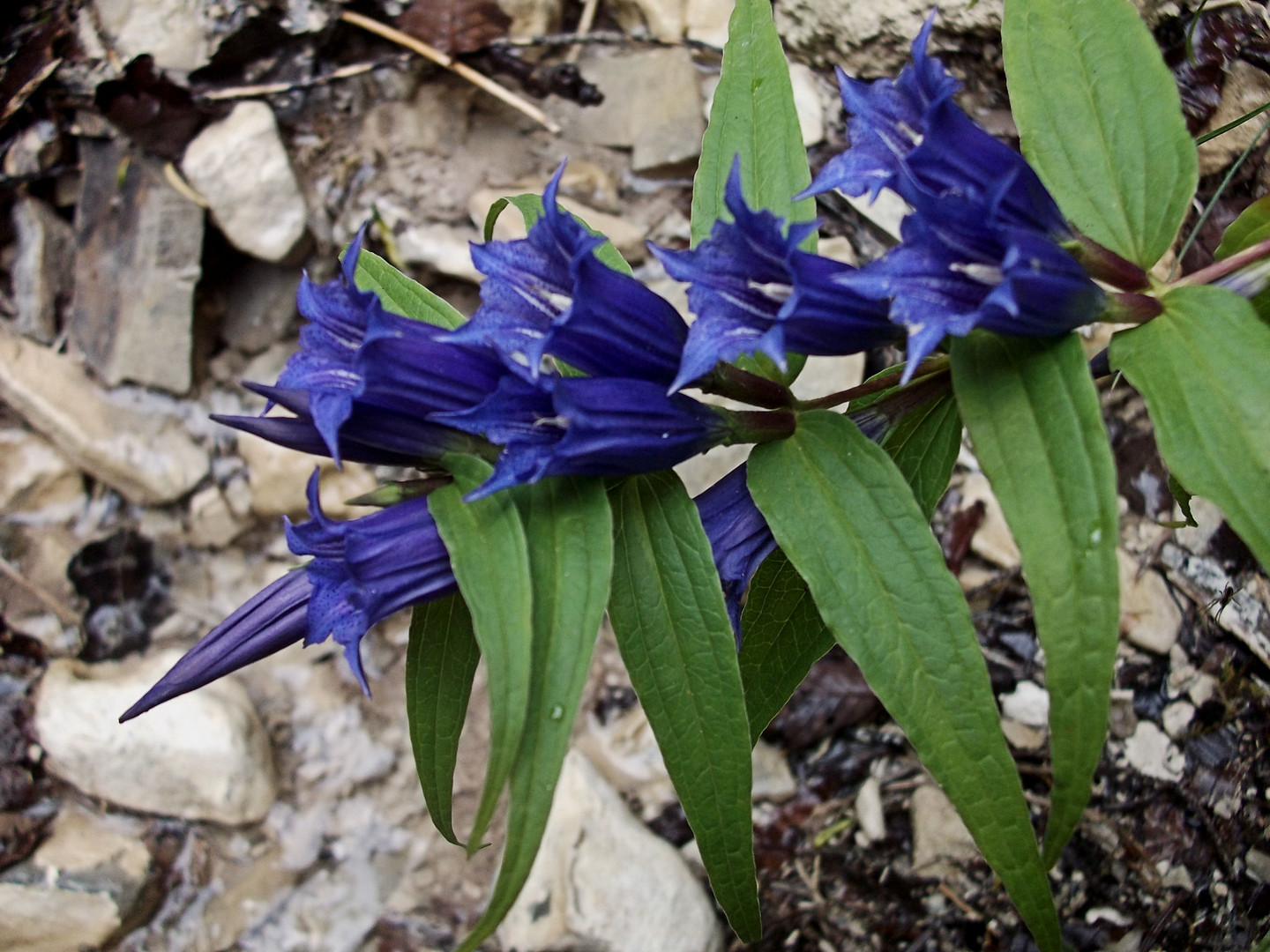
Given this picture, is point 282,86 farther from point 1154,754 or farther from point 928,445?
point 1154,754

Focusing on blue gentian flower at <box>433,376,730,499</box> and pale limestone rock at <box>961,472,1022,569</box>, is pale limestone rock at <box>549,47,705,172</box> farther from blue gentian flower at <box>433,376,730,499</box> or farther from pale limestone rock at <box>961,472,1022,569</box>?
blue gentian flower at <box>433,376,730,499</box>

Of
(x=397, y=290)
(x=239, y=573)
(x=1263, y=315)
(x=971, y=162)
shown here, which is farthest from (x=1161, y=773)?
(x=239, y=573)

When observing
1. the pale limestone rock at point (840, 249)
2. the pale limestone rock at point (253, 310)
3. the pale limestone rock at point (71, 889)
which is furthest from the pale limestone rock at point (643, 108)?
the pale limestone rock at point (71, 889)

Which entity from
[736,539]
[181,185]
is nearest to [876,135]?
[736,539]

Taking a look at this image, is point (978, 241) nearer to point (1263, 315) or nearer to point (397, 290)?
point (1263, 315)

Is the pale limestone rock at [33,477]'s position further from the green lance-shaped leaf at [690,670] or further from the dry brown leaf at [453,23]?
the green lance-shaped leaf at [690,670]

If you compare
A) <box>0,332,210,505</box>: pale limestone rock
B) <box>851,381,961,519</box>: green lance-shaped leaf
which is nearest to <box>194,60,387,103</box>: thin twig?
<box>0,332,210,505</box>: pale limestone rock
